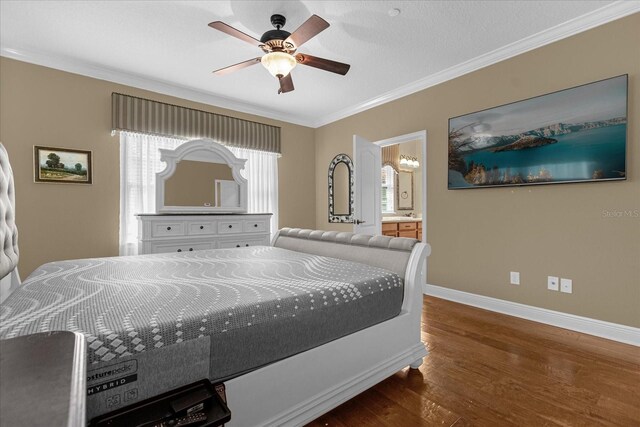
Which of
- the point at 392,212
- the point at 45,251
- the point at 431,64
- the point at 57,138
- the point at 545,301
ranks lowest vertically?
the point at 545,301

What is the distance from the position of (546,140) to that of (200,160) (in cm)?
385

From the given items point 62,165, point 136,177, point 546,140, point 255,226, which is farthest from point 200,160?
point 546,140

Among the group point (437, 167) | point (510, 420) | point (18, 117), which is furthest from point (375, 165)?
point (18, 117)

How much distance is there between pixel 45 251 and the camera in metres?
3.11

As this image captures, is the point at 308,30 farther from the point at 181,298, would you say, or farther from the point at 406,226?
the point at 406,226

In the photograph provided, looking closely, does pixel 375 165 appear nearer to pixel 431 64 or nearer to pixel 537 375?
pixel 431 64

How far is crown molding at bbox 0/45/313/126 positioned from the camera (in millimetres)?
3006

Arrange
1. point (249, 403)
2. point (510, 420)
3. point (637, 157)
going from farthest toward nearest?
point (637, 157)
point (510, 420)
point (249, 403)

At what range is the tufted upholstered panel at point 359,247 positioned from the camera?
1865 mm

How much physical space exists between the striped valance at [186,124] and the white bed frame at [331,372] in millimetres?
3407

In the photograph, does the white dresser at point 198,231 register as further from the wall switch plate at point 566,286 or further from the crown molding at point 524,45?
the wall switch plate at point 566,286

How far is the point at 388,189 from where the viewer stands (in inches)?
245

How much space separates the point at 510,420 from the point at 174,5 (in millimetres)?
3394

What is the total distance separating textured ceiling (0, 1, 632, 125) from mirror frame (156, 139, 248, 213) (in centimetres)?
Result: 79
